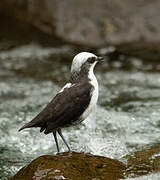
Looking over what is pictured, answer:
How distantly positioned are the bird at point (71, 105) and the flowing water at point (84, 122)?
1.03 metres

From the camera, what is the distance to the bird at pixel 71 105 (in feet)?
16.0

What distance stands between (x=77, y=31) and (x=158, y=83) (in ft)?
9.45

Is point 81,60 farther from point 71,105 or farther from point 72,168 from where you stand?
point 72,168

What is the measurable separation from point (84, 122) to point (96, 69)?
298 cm

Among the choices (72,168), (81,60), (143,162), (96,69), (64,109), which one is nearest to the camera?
(72,168)

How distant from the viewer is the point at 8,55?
1127 centimetres

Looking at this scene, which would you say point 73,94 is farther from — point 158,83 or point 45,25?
point 45,25

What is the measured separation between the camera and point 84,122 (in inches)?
301

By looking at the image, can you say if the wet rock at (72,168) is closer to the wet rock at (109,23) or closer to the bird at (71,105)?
the bird at (71,105)

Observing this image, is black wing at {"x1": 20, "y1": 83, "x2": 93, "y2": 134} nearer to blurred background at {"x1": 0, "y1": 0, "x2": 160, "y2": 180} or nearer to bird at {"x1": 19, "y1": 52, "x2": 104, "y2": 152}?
bird at {"x1": 19, "y1": 52, "x2": 104, "y2": 152}

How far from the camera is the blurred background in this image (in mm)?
6762

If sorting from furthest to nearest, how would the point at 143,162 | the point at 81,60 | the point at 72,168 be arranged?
the point at 81,60 < the point at 143,162 < the point at 72,168

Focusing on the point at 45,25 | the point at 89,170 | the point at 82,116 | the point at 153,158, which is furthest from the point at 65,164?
the point at 45,25

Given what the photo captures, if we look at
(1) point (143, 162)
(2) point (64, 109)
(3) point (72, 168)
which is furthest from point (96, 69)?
(3) point (72, 168)
